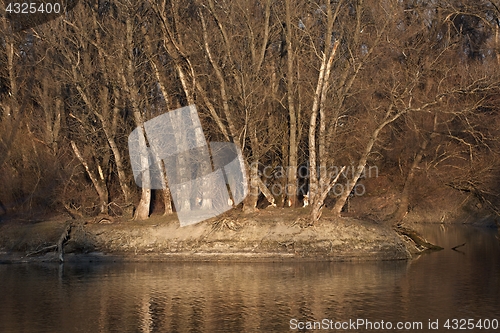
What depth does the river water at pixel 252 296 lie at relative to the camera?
1864cm

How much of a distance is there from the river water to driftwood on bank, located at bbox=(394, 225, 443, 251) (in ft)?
6.02

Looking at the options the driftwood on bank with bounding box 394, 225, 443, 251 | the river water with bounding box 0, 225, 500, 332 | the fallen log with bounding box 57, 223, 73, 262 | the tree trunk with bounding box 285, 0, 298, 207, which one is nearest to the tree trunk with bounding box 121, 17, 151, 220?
the fallen log with bounding box 57, 223, 73, 262

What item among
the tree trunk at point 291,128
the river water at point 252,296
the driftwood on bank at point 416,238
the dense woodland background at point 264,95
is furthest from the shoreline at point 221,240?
the tree trunk at point 291,128

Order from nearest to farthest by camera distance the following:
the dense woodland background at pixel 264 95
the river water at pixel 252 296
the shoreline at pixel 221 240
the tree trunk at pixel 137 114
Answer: the river water at pixel 252 296
the shoreline at pixel 221 240
the dense woodland background at pixel 264 95
the tree trunk at pixel 137 114

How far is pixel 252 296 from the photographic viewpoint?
22531 mm

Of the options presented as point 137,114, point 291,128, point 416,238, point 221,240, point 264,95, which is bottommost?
point 416,238

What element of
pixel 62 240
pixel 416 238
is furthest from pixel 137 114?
pixel 416 238

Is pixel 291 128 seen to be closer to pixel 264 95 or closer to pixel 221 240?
pixel 264 95

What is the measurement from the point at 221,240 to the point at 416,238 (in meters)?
9.12

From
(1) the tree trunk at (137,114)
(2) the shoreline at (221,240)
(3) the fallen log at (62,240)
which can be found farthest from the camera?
(1) the tree trunk at (137,114)

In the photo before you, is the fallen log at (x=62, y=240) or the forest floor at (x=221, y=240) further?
the fallen log at (x=62, y=240)

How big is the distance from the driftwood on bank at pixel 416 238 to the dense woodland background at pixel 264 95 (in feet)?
3.82

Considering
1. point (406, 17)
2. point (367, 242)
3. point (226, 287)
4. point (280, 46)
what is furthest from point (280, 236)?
point (406, 17)

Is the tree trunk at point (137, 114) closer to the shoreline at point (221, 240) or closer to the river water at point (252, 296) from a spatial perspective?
the shoreline at point (221, 240)
